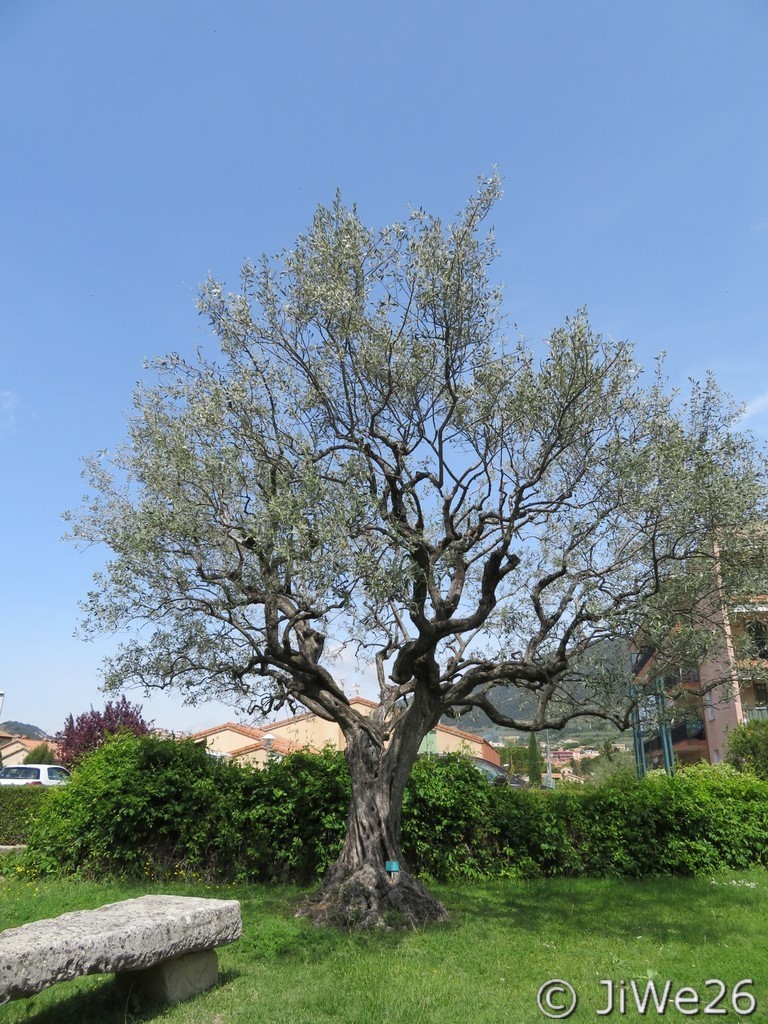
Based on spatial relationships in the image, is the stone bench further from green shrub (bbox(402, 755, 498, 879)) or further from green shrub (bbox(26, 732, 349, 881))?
green shrub (bbox(402, 755, 498, 879))

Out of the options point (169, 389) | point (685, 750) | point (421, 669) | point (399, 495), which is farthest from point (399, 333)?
point (685, 750)

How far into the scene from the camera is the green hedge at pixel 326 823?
14.0m

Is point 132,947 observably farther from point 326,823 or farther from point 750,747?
point 750,747

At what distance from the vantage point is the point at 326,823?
13852mm

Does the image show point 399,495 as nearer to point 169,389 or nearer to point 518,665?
point 518,665

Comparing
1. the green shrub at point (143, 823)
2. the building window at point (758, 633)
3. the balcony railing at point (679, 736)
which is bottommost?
the balcony railing at point (679, 736)

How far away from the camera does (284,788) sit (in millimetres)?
14375

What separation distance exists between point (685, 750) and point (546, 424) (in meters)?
38.6

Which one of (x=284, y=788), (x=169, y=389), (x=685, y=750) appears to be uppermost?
(x=169, y=389)

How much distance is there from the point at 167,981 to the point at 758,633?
10.7 metres

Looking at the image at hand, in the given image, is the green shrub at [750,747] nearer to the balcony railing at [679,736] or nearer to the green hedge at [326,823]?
the balcony railing at [679,736]

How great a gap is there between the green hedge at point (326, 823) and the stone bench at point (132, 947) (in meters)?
6.04

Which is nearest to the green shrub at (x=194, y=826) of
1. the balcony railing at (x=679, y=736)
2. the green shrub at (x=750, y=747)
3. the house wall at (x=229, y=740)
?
the balcony railing at (x=679, y=736)

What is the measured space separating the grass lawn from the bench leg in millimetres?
165
